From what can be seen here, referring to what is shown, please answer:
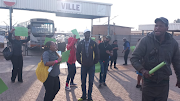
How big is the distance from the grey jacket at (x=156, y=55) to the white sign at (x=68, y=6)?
13.5 meters

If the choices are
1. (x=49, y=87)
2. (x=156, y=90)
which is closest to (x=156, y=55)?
(x=156, y=90)

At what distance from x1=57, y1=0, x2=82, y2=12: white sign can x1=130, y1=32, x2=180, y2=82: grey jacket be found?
44.3 ft

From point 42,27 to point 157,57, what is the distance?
53.6 feet

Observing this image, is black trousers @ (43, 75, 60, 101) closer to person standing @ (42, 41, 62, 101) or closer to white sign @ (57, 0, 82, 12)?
person standing @ (42, 41, 62, 101)

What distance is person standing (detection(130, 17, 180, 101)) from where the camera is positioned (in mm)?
2479

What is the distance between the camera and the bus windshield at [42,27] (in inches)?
666

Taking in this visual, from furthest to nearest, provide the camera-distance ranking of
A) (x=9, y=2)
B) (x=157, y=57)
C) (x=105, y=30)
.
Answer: (x=105, y=30) → (x=9, y=2) → (x=157, y=57)

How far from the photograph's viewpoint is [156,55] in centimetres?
249

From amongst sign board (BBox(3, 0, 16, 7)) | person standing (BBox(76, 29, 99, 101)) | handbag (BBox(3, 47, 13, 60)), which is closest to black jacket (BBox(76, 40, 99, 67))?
person standing (BBox(76, 29, 99, 101))

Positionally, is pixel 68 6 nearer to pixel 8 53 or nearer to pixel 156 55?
pixel 8 53

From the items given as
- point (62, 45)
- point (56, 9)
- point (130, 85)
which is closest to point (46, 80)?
point (130, 85)

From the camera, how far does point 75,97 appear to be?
4.79 meters

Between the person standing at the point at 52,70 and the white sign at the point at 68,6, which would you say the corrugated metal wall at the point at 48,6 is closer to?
the white sign at the point at 68,6

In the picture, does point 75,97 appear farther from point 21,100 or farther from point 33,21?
point 33,21
